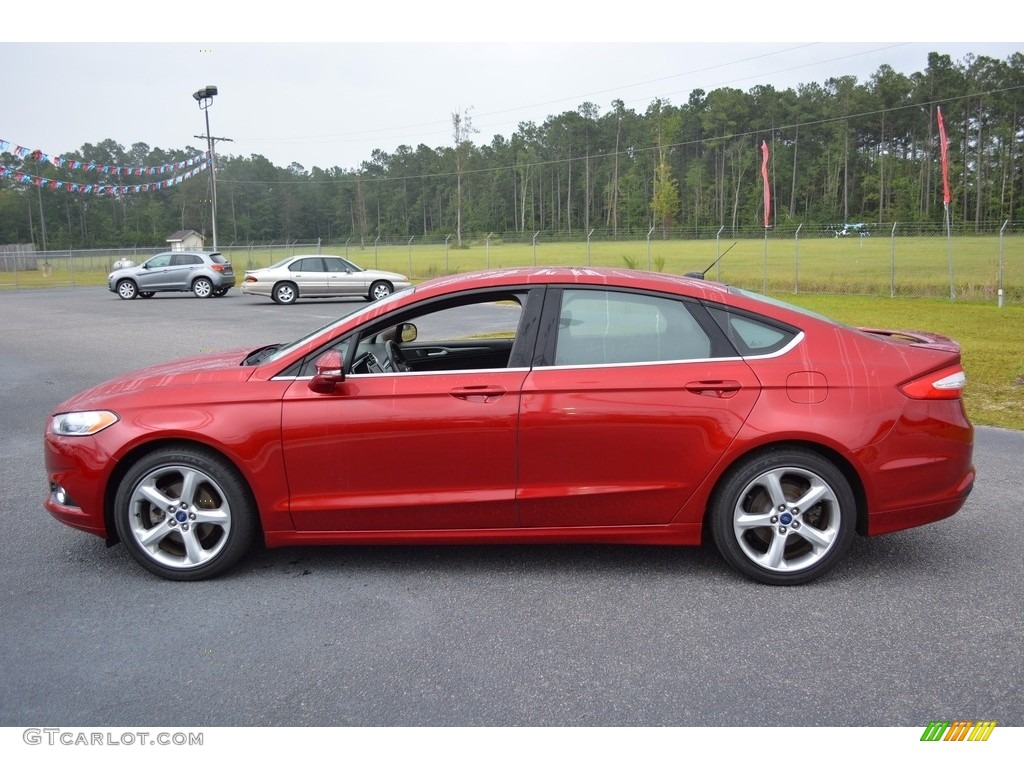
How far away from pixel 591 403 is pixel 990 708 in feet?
6.38

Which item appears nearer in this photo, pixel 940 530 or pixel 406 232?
pixel 940 530

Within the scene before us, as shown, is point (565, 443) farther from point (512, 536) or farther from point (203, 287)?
point (203, 287)

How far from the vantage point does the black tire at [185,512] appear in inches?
164

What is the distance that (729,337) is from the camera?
4.19 m

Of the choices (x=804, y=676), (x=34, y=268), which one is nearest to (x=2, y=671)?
(x=804, y=676)

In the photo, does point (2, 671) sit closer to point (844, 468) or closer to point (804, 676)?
point (804, 676)

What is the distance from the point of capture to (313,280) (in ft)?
85.4

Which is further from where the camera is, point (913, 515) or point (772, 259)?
point (772, 259)

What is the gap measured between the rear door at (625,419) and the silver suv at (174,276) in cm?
2755

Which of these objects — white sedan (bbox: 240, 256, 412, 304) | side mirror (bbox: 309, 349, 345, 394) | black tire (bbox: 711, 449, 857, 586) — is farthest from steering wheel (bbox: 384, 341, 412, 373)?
white sedan (bbox: 240, 256, 412, 304)

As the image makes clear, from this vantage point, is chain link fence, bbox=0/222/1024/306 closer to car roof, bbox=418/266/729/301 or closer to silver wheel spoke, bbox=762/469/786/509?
car roof, bbox=418/266/729/301

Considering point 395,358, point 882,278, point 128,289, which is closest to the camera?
point 395,358

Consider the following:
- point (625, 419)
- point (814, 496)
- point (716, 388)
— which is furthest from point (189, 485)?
point (814, 496)
